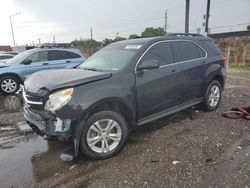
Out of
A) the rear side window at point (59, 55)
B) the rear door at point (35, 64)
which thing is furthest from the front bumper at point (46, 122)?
the rear side window at point (59, 55)

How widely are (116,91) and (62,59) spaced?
Result: 7.23 meters

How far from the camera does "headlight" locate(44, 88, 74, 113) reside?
357cm

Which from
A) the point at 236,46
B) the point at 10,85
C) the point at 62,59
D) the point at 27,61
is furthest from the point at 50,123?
the point at 236,46

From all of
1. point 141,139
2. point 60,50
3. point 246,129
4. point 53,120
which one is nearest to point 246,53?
point 60,50

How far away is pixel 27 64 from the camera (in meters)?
9.89

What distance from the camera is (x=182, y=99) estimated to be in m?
5.29

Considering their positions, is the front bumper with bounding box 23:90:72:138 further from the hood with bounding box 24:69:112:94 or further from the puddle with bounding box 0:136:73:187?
the puddle with bounding box 0:136:73:187

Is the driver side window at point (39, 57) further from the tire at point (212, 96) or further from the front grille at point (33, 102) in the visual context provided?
the tire at point (212, 96)

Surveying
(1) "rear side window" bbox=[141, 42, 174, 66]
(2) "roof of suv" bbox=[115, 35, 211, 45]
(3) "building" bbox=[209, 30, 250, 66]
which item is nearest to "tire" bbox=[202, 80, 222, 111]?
(2) "roof of suv" bbox=[115, 35, 211, 45]

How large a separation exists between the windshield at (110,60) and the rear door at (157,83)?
0.93 ft

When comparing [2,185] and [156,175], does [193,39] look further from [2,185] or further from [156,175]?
[2,185]

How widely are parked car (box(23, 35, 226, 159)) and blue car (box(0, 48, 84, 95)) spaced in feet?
18.0

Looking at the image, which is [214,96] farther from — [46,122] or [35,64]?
[35,64]

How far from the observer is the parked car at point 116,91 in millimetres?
3645
